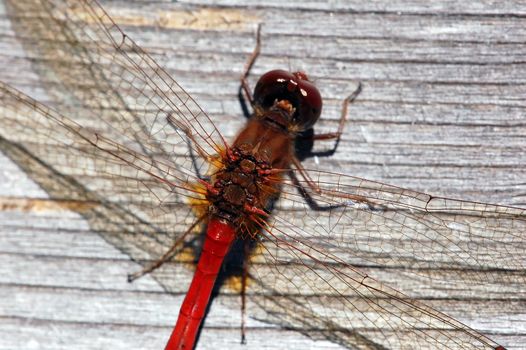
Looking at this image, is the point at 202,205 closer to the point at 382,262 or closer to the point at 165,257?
the point at 165,257

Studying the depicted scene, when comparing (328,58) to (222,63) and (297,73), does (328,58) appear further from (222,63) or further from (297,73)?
(222,63)

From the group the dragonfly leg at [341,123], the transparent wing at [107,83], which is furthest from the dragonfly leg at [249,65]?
the dragonfly leg at [341,123]

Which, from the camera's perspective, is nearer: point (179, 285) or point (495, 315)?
point (495, 315)

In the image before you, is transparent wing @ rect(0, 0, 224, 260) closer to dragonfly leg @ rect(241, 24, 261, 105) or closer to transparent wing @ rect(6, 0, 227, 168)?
transparent wing @ rect(6, 0, 227, 168)

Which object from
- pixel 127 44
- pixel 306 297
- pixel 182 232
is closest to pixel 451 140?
pixel 306 297

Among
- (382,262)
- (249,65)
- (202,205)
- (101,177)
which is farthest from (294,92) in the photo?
(101,177)

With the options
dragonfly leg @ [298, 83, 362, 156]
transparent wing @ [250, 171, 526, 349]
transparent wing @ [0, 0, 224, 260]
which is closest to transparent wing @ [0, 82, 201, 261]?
transparent wing @ [0, 0, 224, 260]

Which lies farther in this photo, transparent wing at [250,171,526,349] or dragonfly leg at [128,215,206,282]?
dragonfly leg at [128,215,206,282]
